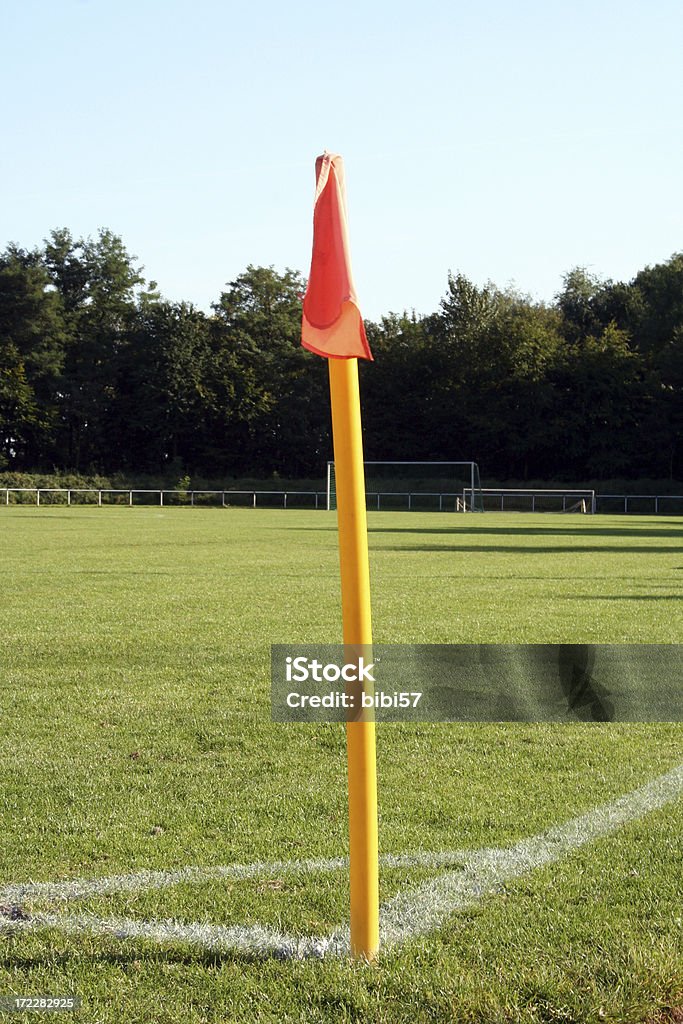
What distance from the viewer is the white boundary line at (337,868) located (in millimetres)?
3597

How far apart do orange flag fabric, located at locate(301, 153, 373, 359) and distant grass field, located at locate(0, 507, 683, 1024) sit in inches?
70.4

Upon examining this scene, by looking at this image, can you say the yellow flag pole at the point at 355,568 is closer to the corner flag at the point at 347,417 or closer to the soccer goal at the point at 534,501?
the corner flag at the point at 347,417

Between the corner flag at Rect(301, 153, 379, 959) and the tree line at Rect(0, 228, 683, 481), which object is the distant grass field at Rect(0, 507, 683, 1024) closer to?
the corner flag at Rect(301, 153, 379, 959)

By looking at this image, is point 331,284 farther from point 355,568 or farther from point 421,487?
point 421,487

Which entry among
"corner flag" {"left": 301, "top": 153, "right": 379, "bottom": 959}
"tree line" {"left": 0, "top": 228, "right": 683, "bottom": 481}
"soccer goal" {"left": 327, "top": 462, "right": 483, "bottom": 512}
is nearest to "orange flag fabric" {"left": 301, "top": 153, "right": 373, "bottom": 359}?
"corner flag" {"left": 301, "top": 153, "right": 379, "bottom": 959}

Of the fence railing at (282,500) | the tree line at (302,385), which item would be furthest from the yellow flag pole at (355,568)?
the tree line at (302,385)

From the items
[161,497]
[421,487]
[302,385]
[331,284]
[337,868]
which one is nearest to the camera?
[331,284]

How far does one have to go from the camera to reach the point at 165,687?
7906 millimetres

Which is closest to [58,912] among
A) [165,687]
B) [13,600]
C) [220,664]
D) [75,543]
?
[165,687]

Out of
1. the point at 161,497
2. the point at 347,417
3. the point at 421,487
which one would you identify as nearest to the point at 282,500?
the point at 161,497

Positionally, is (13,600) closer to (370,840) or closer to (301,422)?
(370,840)

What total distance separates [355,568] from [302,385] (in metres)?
70.2

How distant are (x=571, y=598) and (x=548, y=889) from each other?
9.44 m

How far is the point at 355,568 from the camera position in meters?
2.98
